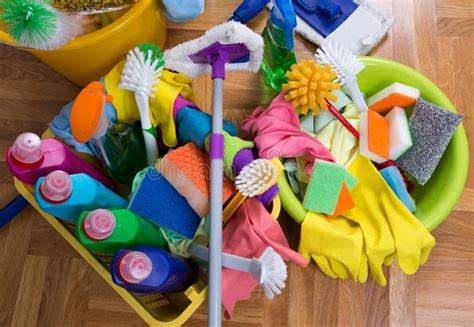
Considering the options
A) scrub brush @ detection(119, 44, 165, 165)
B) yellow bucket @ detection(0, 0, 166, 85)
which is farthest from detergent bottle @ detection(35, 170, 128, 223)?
yellow bucket @ detection(0, 0, 166, 85)

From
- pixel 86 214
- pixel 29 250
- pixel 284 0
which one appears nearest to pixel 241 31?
pixel 284 0

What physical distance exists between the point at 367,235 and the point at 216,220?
27cm

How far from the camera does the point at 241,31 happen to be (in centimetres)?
70

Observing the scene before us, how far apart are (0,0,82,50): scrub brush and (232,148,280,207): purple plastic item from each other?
29 centimetres

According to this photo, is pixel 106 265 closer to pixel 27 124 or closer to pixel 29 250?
pixel 29 250

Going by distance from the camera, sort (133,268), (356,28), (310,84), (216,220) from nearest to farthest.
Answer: (133,268) < (216,220) < (310,84) < (356,28)

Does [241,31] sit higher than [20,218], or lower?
higher

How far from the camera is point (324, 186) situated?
79 cm

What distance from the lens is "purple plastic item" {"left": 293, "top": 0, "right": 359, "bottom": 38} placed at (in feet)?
3.13

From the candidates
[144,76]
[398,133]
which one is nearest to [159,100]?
[144,76]

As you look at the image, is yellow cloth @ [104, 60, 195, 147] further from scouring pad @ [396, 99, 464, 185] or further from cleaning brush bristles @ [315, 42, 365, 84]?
scouring pad @ [396, 99, 464, 185]

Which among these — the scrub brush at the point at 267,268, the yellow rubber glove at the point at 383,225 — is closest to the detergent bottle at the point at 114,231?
the scrub brush at the point at 267,268

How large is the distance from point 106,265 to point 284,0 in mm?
446

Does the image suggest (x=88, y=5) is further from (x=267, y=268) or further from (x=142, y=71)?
(x=267, y=268)
